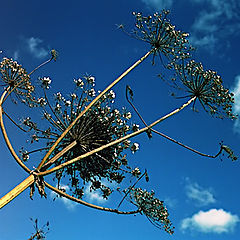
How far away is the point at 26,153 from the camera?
11.2 metres

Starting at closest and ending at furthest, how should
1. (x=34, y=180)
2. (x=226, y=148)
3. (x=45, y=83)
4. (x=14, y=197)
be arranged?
(x=14, y=197), (x=34, y=180), (x=226, y=148), (x=45, y=83)

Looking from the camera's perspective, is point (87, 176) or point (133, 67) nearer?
point (133, 67)

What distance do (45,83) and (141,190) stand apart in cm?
527


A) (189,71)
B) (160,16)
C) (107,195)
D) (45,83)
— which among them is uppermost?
(160,16)

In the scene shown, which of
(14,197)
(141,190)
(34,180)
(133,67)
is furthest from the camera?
(133,67)

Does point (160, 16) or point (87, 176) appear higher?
point (160, 16)

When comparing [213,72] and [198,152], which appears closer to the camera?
[198,152]

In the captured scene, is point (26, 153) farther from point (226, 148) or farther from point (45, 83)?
point (226, 148)

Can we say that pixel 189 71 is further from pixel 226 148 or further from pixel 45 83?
pixel 45 83

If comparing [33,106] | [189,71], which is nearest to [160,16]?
[189,71]

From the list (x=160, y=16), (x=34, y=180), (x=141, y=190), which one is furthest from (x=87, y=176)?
(x=160, y=16)

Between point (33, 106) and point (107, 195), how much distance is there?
4561 mm

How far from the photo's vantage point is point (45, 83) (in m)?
11.0

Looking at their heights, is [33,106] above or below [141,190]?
above
